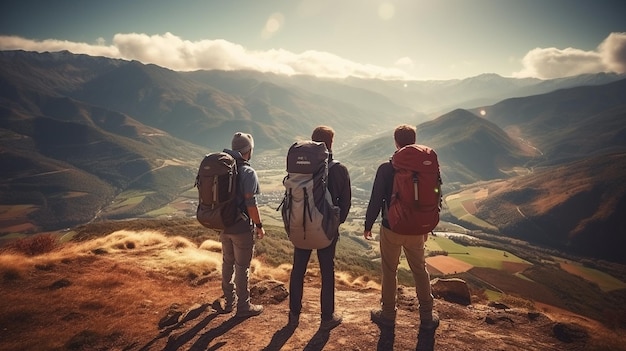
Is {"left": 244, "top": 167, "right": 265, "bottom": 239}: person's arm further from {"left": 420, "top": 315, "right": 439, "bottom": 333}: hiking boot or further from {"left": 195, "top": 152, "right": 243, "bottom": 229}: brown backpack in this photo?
{"left": 420, "top": 315, "right": 439, "bottom": 333}: hiking boot

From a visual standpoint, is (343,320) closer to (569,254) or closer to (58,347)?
(58,347)

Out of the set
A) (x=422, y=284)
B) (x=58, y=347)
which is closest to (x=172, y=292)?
(x=58, y=347)

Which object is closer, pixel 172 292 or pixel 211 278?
pixel 172 292

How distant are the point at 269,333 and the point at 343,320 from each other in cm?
169

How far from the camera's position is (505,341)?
6426 mm

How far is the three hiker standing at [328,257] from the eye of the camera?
643cm

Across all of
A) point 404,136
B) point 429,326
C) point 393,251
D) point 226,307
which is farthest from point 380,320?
point 404,136

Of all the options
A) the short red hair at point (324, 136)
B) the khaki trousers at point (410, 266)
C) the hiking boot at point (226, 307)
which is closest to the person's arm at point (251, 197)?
the short red hair at point (324, 136)

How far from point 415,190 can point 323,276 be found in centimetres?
263

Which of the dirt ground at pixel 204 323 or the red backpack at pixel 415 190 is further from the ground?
the red backpack at pixel 415 190

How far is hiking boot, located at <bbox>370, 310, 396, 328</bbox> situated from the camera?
6.75 meters

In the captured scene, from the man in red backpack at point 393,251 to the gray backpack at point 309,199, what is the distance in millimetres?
1005

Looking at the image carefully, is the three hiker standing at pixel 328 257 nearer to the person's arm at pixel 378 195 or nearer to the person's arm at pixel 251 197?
the person's arm at pixel 378 195

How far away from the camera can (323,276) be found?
6.64 meters
